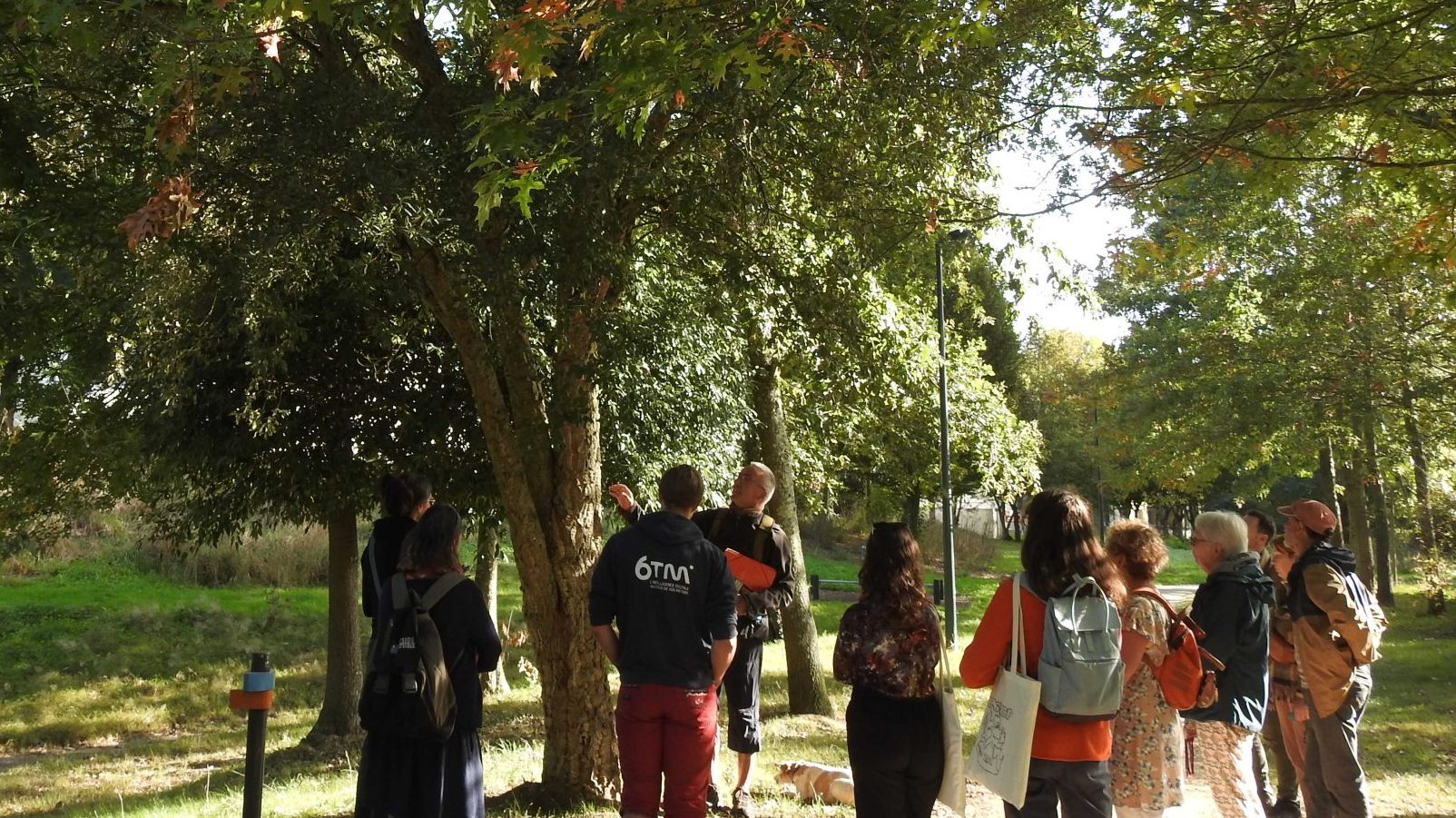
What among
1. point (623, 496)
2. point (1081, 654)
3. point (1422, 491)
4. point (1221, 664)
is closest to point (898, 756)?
point (1081, 654)

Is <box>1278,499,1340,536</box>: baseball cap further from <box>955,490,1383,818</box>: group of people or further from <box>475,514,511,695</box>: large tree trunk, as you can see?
<box>475,514,511,695</box>: large tree trunk

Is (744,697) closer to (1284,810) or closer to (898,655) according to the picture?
(898,655)

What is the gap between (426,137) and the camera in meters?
7.73

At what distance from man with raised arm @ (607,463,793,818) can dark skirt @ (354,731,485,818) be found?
161 cm

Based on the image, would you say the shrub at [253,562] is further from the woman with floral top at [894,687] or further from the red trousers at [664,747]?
the woman with floral top at [894,687]

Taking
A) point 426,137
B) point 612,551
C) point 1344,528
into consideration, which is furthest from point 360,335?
point 1344,528

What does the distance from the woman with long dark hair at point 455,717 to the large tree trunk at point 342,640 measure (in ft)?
31.8

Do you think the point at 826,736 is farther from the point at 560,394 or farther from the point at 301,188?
the point at 301,188

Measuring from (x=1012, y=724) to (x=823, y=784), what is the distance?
3.45 metres

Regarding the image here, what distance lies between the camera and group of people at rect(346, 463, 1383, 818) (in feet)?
15.6

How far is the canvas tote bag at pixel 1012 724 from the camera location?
4617 millimetres

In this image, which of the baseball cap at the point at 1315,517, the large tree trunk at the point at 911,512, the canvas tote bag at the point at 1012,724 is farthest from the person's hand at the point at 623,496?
the large tree trunk at the point at 911,512

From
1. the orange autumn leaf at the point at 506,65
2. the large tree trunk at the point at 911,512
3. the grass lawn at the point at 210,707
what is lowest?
the grass lawn at the point at 210,707

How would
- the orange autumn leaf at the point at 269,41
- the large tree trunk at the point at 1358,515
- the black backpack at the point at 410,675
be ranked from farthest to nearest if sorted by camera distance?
the large tree trunk at the point at 1358,515 → the orange autumn leaf at the point at 269,41 → the black backpack at the point at 410,675
